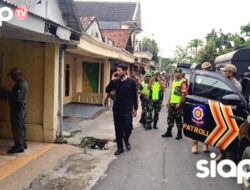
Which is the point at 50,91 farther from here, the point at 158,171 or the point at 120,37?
the point at 120,37

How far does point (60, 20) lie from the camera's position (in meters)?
14.3

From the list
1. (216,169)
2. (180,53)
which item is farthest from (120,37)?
(180,53)

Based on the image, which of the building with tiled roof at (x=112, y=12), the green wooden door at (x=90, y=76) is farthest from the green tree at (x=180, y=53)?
the green wooden door at (x=90, y=76)

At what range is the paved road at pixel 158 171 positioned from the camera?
242 inches

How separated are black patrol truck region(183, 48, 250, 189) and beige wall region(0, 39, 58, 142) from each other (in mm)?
3004

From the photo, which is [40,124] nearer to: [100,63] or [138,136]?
[138,136]

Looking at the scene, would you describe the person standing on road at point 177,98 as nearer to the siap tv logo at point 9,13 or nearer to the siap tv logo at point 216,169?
the siap tv logo at point 216,169

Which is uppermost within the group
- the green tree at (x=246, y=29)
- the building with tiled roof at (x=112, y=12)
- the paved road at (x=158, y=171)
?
the building with tiled roof at (x=112, y=12)

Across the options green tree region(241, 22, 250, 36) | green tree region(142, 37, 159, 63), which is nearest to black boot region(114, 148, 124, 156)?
green tree region(241, 22, 250, 36)

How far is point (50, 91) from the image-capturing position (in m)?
9.05

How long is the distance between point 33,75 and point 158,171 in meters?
3.70

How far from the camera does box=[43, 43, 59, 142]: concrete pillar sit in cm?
899

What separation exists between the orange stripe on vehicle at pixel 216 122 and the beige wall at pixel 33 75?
353 centimetres

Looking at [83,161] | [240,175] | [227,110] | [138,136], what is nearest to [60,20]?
[138,136]
